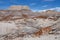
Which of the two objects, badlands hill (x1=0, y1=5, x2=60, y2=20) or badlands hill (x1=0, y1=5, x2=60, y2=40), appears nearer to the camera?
badlands hill (x1=0, y1=5, x2=60, y2=40)

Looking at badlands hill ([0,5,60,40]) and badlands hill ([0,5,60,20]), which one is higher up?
badlands hill ([0,5,60,20])

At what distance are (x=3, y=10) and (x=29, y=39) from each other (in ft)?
78.4

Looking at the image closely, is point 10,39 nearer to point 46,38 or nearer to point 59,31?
point 46,38

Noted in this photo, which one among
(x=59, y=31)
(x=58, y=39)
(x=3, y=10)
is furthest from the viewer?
(x=3, y=10)

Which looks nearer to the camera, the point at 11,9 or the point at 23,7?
the point at 11,9

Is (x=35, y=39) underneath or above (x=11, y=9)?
underneath

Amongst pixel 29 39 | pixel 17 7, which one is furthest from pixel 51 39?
pixel 17 7

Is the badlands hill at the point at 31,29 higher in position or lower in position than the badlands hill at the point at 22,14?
lower

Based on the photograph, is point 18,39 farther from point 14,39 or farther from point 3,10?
point 3,10

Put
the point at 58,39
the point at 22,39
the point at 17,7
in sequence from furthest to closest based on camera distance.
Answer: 1. the point at 17,7
2. the point at 22,39
3. the point at 58,39

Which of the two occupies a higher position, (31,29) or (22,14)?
(22,14)

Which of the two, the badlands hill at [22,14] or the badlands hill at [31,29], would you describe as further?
the badlands hill at [22,14]

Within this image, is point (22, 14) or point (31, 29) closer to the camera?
point (31, 29)

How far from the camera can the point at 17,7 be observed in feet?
105
